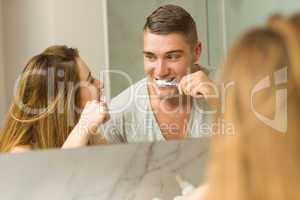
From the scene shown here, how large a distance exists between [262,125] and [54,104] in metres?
0.55

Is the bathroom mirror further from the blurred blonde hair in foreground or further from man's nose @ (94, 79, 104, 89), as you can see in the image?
the blurred blonde hair in foreground

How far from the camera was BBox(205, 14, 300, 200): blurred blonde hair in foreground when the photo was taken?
717 millimetres

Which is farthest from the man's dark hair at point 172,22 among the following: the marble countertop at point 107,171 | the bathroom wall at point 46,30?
the marble countertop at point 107,171

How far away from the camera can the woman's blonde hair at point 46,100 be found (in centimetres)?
112

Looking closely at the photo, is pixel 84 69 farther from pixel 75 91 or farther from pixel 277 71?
pixel 277 71

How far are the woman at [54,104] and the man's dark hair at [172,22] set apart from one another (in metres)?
0.18

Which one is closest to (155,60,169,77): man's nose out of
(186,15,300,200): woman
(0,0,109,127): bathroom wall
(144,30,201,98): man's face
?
(144,30,201,98): man's face

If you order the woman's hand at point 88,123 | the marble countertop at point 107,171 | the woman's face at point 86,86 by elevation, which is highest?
the woman's face at point 86,86

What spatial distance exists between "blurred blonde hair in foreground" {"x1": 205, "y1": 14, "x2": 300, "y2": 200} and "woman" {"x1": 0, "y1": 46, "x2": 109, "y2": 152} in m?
0.42

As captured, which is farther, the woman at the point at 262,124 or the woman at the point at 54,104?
the woman at the point at 54,104

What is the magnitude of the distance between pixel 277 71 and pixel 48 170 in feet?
2.00

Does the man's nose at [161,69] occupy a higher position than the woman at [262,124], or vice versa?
the man's nose at [161,69]

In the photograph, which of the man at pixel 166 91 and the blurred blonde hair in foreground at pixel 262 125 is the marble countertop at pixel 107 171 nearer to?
the man at pixel 166 91

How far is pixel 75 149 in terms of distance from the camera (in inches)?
44.3
